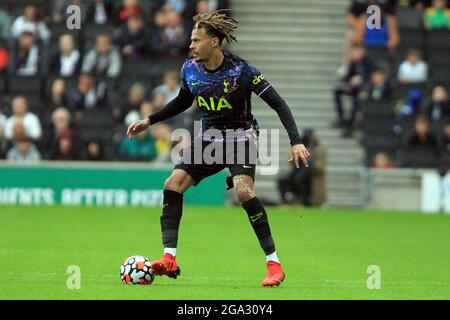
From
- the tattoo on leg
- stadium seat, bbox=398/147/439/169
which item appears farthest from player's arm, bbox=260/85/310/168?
stadium seat, bbox=398/147/439/169

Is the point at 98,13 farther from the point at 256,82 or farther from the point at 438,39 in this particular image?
the point at 256,82

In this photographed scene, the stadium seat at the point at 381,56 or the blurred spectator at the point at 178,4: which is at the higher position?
the blurred spectator at the point at 178,4

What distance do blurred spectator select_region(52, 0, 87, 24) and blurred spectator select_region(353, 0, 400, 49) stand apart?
5.53m

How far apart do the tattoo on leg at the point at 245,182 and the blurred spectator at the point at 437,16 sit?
1632 cm

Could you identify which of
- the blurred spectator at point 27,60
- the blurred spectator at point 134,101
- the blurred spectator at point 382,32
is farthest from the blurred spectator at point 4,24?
the blurred spectator at point 382,32

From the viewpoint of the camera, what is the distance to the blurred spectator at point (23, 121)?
24.2 m

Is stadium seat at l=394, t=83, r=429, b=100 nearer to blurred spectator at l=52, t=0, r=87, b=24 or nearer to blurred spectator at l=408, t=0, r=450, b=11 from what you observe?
blurred spectator at l=408, t=0, r=450, b=11

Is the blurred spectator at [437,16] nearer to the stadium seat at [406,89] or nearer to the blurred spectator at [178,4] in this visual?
the stadium seat at [406,89]

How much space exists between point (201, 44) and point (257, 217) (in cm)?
161

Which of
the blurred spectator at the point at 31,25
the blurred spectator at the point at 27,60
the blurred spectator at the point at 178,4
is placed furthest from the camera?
the blurred spectator at the point at 178,4

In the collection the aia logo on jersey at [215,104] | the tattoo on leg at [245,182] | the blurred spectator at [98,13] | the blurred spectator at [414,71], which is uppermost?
the blurred spectator at [98,13]

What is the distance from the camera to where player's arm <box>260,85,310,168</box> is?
436 inches
